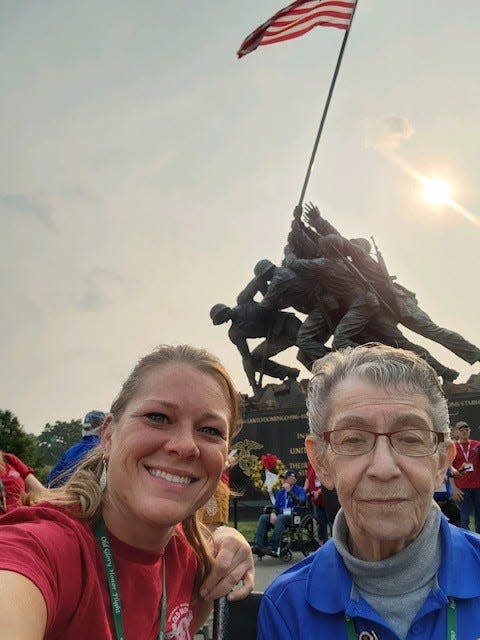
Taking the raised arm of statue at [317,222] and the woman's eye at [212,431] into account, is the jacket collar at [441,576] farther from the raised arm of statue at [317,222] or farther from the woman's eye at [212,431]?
the raised arm of statue at [317,222]

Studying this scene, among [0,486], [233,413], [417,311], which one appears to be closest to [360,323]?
[417,311]

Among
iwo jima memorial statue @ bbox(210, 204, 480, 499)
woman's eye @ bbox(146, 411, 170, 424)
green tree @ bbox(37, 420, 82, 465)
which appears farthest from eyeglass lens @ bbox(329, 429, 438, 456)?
green tree @ bbox(37, 420, 82, 465)

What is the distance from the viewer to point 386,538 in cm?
179

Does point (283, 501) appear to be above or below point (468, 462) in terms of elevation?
below

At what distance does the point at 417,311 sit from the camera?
57.0 ft

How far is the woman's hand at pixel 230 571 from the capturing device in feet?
6.65

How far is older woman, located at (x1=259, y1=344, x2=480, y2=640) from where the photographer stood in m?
1.72

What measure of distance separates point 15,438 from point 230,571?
40.4 meters

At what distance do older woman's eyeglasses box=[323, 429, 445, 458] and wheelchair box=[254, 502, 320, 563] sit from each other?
313 inches

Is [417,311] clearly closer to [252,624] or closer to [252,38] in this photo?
[252,38]

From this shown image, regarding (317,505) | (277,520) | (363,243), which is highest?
(363,243)

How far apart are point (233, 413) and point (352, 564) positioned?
0.64 m

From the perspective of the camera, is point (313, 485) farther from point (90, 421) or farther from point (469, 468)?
point (90, 421)

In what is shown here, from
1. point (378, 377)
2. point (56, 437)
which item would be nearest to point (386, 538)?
point (378, 377)
